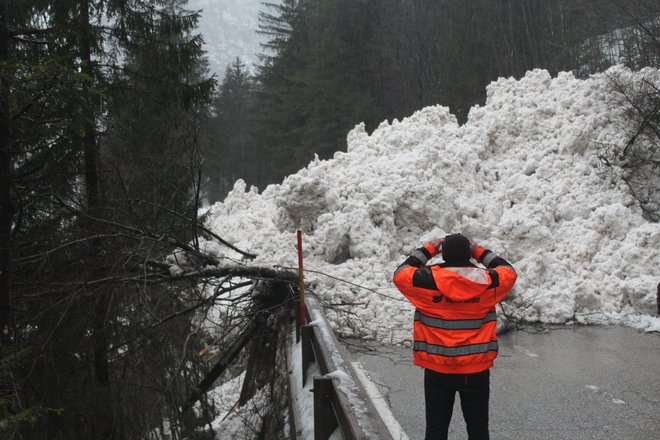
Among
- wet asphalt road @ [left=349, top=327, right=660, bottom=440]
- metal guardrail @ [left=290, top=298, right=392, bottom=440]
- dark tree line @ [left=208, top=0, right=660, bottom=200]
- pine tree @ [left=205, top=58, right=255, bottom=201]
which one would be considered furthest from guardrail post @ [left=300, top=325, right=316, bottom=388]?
pine tree @ [left=205, top=58, right=255, bottom=201]

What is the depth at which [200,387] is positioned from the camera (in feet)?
19.0

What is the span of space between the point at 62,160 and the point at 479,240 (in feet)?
25.5

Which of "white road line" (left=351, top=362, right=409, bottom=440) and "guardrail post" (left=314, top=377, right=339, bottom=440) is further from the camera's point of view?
"white road line" (left=351, top=362, right=409, bottom=440)

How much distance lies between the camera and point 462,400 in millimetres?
3543

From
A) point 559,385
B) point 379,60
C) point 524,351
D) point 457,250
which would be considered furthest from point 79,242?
point 379,60

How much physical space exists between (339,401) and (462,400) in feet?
3.73

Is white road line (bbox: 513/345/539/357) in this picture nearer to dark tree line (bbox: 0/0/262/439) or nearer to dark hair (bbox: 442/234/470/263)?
dark tree line (bbox: 0/0/262/439)

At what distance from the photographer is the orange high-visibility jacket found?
3344mm

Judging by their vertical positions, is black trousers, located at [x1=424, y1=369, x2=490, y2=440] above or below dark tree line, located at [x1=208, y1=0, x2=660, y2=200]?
below

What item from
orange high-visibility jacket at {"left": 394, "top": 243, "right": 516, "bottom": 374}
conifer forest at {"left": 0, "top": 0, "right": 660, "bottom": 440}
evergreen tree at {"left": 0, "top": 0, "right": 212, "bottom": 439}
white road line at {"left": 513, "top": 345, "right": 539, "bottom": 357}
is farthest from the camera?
white road line at {"left": 513, "top": 345, "right": 539, "bottom": 357}

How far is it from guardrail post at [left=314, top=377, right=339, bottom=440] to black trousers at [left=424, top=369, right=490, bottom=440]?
788 millimetres

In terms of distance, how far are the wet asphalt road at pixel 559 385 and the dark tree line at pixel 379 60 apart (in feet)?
54.0

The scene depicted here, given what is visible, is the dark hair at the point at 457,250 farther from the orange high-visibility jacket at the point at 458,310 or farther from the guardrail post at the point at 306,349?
the guardrail post at the point at 306,349

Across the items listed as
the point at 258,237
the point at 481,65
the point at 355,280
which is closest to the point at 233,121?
the point at 481,65
